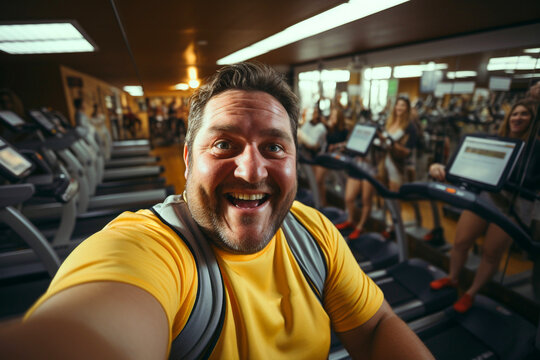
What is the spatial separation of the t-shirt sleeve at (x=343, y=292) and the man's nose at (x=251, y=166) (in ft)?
1.09

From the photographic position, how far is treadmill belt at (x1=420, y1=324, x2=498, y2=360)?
1630mm

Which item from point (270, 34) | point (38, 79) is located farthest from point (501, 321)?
point (38, 79)

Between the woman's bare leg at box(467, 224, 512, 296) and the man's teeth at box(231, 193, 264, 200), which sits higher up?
the man's teeth at box(231, 193, 264, 200)

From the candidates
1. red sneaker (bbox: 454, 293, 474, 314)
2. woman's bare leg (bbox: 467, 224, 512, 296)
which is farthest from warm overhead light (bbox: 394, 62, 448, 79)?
red sneaker (bbox: 454, 293, 474, 314)

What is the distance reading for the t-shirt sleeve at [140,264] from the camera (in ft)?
1.77

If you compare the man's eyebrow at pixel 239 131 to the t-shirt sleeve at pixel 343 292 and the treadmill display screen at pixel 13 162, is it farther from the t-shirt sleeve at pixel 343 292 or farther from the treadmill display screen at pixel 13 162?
the treadmill display screen at pixel 13 162

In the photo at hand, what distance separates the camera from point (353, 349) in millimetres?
965

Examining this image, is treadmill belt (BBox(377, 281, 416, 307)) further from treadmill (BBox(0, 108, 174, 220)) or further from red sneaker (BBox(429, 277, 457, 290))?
treadmill (BBox(0, 108, 174, 220))

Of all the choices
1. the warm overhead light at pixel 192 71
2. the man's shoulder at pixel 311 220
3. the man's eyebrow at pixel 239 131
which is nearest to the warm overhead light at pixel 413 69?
the man's shoulder at pixel 311 220

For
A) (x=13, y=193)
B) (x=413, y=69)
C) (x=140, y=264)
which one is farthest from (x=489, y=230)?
(x=13, y=193)

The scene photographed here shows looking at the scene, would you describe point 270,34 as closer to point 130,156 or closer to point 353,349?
point 353,349

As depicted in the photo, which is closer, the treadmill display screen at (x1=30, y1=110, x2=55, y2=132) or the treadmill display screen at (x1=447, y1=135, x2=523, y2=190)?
the treadmill display screen at (x1=447, y1=135, x2=523, y2=190)

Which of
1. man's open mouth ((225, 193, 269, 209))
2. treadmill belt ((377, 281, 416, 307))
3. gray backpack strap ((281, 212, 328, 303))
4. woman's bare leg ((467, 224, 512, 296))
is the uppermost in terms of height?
man's open mouth ((225, 193, 269, 209))

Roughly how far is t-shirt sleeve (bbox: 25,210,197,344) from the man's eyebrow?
1.02ft
